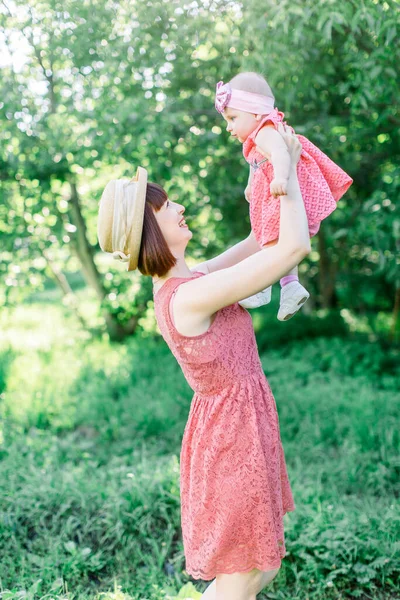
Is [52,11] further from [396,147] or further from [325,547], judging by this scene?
[325,547]

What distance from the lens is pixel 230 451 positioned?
1.83 meters

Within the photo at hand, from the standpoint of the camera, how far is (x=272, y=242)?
6.13 feet

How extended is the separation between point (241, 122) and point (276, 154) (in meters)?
0.34

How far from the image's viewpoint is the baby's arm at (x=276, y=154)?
164cm

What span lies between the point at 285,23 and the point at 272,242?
1747 mm

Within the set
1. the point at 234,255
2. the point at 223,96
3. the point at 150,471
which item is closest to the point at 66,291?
the point at 150,471

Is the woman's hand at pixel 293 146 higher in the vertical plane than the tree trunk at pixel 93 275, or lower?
higher

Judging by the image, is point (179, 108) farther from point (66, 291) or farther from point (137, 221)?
point (137, 221)

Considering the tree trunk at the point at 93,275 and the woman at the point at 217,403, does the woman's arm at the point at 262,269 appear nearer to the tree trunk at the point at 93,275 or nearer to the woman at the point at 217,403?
the woman at the point at 217,403

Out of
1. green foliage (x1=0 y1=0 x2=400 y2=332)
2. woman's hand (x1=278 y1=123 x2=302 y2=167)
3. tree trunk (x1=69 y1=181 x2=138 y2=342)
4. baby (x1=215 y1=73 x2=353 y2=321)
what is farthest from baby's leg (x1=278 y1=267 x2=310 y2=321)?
tree trunk (x1=69 y1=181 x2=138 y2=342)

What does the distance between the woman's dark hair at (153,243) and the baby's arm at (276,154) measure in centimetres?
33

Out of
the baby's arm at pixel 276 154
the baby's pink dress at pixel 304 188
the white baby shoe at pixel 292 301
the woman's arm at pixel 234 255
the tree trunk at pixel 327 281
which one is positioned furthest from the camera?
the tree trunk at pixel 327 281

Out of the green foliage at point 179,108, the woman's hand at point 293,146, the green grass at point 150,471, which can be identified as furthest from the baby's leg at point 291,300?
the green foliage at point 179,108

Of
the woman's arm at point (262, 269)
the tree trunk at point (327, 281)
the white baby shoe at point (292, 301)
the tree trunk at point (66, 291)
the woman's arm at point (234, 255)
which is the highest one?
the woman's arm at point (262, 269)
